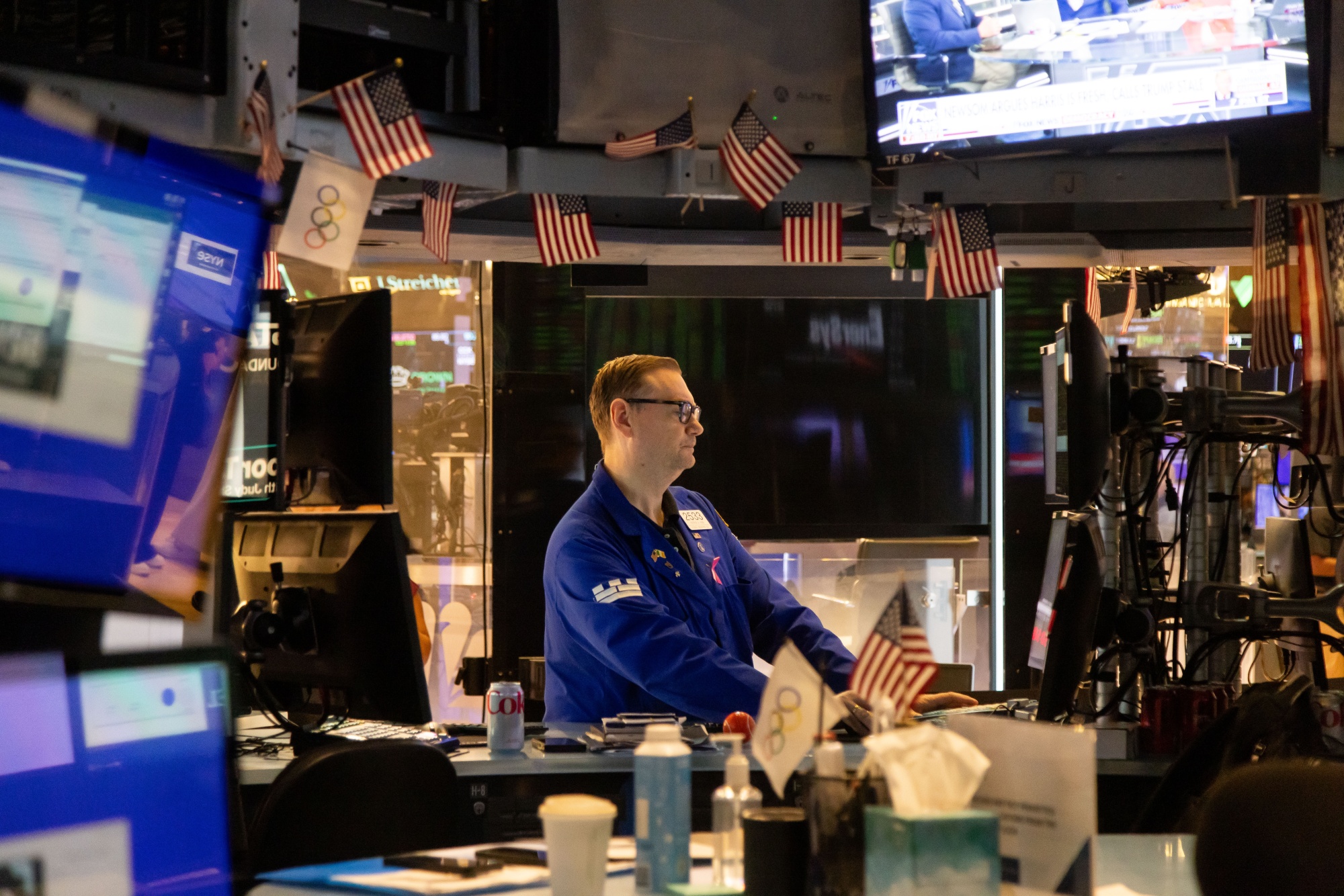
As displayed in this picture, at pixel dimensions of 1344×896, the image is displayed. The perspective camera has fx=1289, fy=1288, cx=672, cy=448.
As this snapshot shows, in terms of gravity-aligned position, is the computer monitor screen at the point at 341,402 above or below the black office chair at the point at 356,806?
above

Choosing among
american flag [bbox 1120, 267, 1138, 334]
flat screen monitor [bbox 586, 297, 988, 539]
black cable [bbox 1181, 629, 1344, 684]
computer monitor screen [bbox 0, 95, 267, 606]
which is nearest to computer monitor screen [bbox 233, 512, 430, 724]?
computer monitor screen [bbox 0, 95, 267, 606]

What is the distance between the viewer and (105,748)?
9.36 feet

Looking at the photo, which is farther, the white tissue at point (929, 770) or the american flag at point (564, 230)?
the american flag at point (564, 230)

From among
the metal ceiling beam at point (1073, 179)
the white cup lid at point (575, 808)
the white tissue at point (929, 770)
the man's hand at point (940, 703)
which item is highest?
the metal ceiling beam at point (1073, 179)

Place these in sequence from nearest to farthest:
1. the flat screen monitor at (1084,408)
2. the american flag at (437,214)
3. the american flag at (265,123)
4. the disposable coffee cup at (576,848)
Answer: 1. the disposable coffee cup at (576,848)
2. the flat screen monitor at (1084,408)
3. the american flag at (265,123)
4. the american flag at (437,214)

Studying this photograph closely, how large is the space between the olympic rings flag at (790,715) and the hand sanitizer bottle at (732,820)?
0.35 feet

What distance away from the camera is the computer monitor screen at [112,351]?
2959mm

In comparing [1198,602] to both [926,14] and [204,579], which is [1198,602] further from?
[204,579]

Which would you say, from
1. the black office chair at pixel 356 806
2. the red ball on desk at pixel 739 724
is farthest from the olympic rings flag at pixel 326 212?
the red ball on desk at pixel 739 724

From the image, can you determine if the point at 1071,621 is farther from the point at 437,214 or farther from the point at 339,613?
the point at 437,214

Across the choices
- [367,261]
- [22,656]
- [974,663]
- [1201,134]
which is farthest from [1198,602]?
[367,261]

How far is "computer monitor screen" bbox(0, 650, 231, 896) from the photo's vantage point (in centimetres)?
258

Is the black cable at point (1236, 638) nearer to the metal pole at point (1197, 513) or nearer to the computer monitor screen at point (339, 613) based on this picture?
the metal pole at point (1197, 513)

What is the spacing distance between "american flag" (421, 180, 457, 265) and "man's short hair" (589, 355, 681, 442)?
843mm
